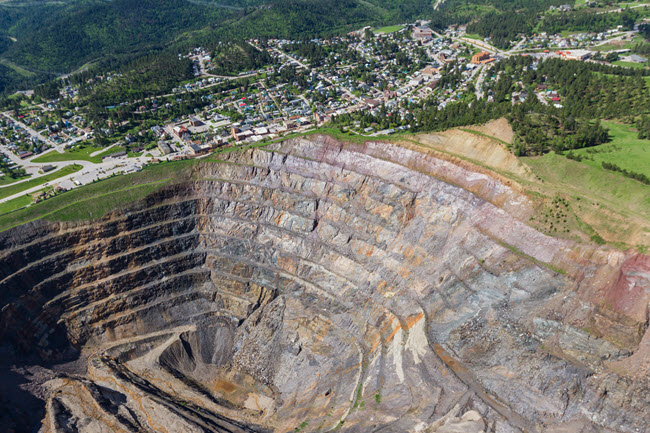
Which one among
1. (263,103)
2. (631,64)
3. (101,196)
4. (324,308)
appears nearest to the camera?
(324,308)

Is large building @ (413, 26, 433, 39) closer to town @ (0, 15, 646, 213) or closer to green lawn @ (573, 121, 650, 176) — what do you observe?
town @ (0, 15, 646, 213)

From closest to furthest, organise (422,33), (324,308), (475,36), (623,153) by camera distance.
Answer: (623,153)
(324,308)
(475,36)
(422,33)

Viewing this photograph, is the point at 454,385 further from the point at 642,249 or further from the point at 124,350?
the point at 124,350

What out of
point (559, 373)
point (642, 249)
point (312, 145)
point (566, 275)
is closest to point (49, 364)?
point (312, 145)

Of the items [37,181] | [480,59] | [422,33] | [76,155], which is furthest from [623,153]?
[422,33]

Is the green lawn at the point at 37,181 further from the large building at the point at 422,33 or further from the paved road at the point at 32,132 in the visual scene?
the large building at the point at 422,33

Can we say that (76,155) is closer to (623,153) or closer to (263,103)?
(263,103)

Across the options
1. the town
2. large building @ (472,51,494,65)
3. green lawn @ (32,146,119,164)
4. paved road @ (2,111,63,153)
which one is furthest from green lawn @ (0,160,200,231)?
large building @ (472,51,494,65)
